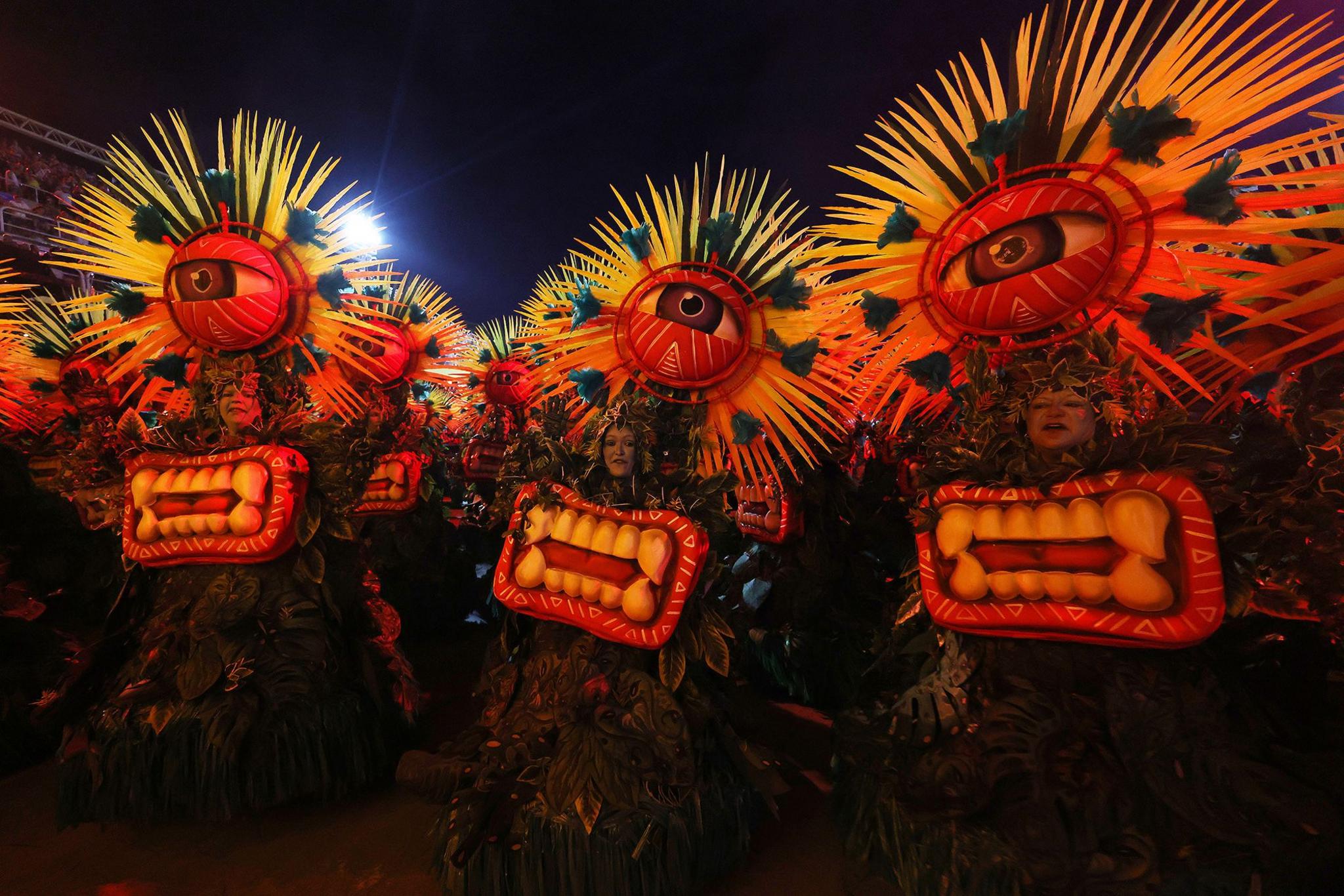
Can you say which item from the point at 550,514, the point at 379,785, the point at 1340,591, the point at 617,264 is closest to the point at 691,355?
the point at 617,264

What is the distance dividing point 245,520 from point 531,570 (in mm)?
1127

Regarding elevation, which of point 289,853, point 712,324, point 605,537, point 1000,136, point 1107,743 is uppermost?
point 1000,136

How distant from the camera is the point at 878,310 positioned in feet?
5.74

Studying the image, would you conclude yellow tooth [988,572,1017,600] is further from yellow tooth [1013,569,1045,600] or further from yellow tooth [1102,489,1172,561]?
yellow tooth [1102,489,1172,561]

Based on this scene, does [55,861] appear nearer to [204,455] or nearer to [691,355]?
[204,455]

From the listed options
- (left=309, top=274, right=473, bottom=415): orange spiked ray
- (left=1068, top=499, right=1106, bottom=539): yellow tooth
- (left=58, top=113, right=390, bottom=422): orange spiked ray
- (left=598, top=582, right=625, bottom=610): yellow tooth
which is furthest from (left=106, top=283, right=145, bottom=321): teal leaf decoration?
(left=1068, top=499, right=1106, bottom=539): yellow tooth

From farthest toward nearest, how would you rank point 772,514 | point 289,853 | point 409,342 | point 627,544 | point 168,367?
1. point 409,342
2. point 772,514
3. point 168,367
4. point 289,853
5. point 627,544

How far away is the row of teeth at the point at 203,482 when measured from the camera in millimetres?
2145

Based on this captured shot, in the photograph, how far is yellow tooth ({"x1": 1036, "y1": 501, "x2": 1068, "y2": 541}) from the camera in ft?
4.91

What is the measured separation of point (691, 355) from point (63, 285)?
395 inches

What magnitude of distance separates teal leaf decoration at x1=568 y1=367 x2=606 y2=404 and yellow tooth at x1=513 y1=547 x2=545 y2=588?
0.62 metres

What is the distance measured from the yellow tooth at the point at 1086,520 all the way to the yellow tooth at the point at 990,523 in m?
0.16

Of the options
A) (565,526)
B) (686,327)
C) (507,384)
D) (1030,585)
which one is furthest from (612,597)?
(507,384)

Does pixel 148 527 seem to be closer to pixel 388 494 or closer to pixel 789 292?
pixel 388 494
